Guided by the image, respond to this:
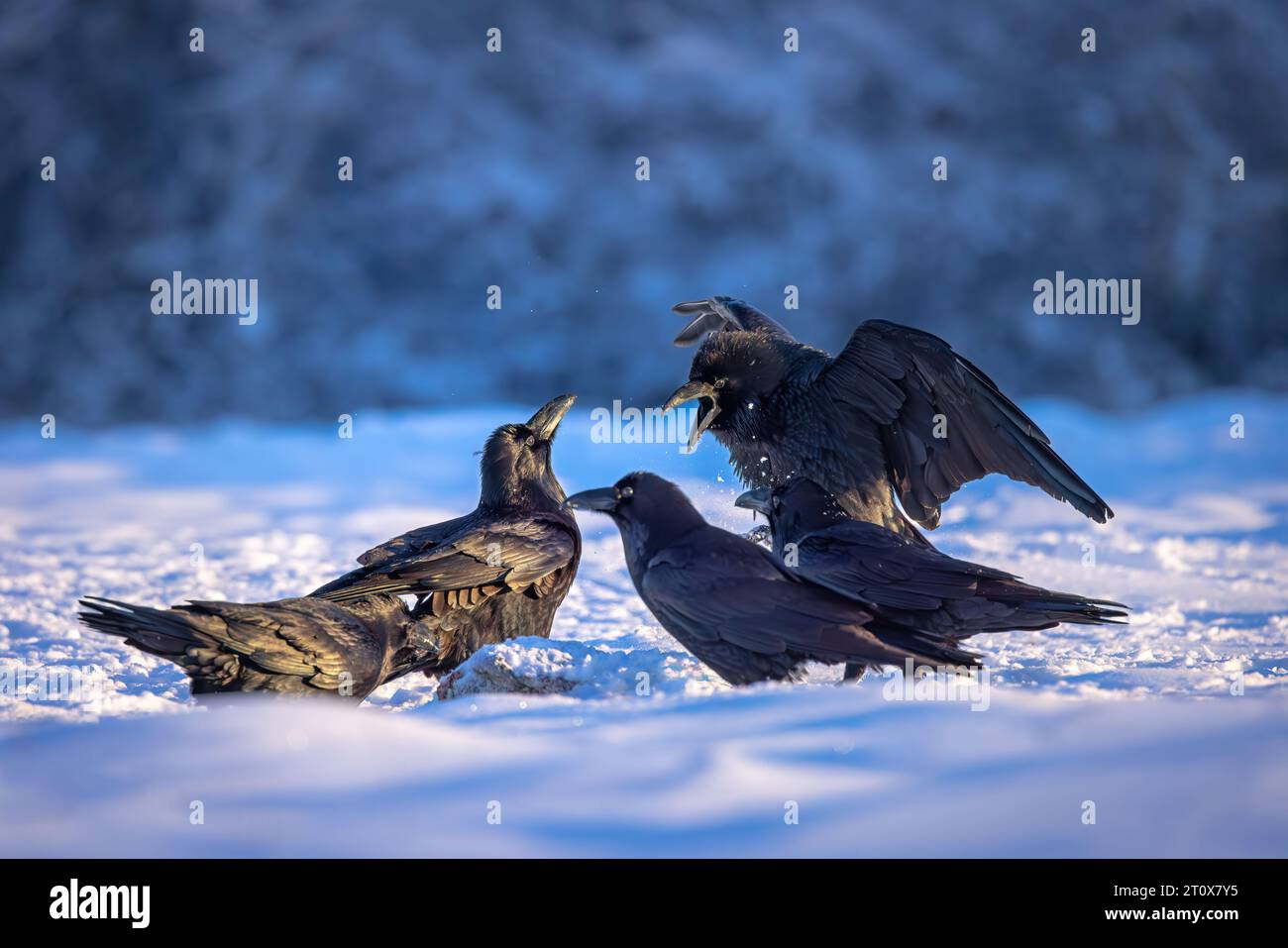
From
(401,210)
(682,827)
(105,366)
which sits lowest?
(682,827)

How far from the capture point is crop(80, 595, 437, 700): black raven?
392 cm

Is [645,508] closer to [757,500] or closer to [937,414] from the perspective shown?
[757,500]

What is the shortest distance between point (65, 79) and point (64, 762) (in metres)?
15.6

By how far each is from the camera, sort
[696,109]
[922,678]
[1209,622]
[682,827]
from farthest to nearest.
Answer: [696,109] → [1209,622] → [922,678] → [682,827]

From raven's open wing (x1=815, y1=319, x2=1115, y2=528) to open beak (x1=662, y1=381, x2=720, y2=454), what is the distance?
0.48 meters

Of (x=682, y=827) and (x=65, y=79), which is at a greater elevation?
(x=65, y=79)

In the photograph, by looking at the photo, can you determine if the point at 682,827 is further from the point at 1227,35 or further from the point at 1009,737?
the point at 1227,35

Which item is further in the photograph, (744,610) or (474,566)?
(474,566)

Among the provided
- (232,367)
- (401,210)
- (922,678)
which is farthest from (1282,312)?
(922,678)

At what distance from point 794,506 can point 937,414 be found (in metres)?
0.84

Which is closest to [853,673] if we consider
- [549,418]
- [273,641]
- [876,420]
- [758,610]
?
[758,610]

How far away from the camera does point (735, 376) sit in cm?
539

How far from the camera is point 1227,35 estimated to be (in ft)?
54.4

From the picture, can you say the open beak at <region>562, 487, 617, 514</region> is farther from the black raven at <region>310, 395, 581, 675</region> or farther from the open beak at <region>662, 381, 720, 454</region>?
the open beak at <region>662, 381, 720, 454</region>
